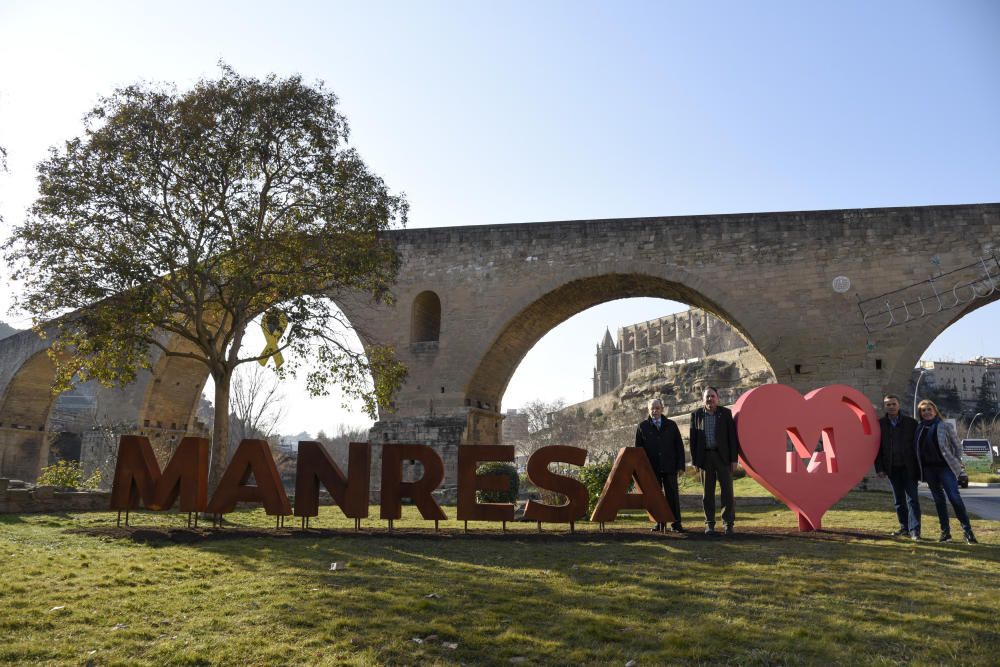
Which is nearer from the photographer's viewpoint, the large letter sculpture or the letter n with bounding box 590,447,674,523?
the letter n with bounding box 590,447,674,523

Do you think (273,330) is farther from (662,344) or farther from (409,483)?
(662,344)

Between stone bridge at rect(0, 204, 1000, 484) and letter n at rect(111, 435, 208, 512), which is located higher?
stone bridge at rect(0, 204, 1000, 484)

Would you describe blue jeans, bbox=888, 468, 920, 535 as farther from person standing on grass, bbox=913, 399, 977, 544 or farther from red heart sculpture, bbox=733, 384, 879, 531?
red heart sculpture, bbox=733, 384, 879, 531

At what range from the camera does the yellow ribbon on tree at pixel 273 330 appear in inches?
465

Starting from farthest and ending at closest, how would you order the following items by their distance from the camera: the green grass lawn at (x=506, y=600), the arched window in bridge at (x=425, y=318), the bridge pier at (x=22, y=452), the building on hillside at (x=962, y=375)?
the building on hillside at (x=962, y=375)
the bridge pier at (x=22, y=452)
the arched window in bridge at (x=425, y=318)
the green grass lawn at (x=506, y=600)

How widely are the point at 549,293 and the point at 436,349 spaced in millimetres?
2951

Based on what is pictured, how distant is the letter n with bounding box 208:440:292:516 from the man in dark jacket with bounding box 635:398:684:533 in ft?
13.2

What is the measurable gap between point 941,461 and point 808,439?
1.25 meters

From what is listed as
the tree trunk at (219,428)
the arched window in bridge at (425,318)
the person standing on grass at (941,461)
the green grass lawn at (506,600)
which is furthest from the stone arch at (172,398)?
the person standing on grass at (941,461)

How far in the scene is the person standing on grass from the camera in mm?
7426

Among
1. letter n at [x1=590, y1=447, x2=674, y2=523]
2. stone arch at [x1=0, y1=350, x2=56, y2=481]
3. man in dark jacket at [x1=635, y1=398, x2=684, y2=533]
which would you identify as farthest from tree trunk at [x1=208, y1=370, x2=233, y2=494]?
stone arch at [x1=0, y1=350, x2=56, y2=481]

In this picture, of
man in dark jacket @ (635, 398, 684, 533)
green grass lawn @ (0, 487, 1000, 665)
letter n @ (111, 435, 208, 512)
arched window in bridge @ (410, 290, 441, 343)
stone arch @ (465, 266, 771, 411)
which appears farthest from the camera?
arched window in bridge @ (410, 290, 441, 343)

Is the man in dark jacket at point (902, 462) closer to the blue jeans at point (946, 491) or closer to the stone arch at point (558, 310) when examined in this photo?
the blue jeans at point (946, 491)

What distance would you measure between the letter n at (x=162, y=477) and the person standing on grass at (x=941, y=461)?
25.4 ft
